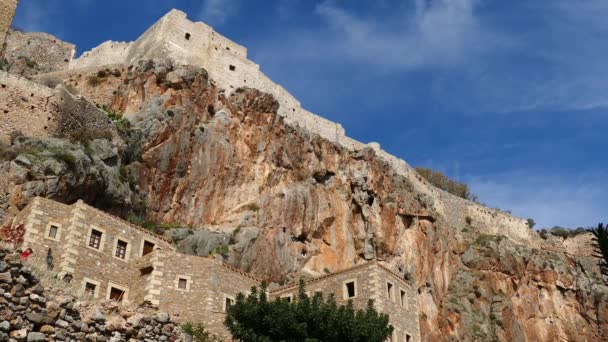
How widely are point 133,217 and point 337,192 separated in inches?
825

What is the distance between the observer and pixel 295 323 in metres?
22.9

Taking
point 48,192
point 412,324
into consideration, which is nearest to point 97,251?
point 48,192

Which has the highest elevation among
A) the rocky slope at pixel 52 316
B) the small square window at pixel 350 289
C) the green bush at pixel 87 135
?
the green bush at pixel 87 135

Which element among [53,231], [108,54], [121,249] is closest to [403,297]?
[121,249]

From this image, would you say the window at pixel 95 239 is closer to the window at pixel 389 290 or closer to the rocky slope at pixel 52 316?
the window at pixel 389 290

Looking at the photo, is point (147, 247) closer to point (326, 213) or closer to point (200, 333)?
point (200, 333)

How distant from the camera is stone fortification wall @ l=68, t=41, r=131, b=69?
56.2 metres

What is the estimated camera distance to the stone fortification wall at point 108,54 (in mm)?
56156

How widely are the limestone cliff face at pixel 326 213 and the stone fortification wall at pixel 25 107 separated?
233 inches

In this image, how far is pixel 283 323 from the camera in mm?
23078

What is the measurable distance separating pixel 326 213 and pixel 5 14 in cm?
2961

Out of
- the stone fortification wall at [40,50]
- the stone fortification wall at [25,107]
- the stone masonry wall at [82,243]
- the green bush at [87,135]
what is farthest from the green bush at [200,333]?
the stone fortification wall at [40,50]

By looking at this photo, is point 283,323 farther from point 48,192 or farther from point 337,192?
point 337,192

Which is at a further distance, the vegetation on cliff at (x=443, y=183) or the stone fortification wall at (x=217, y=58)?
the vegetation on cliff at (x=443, y=183)
